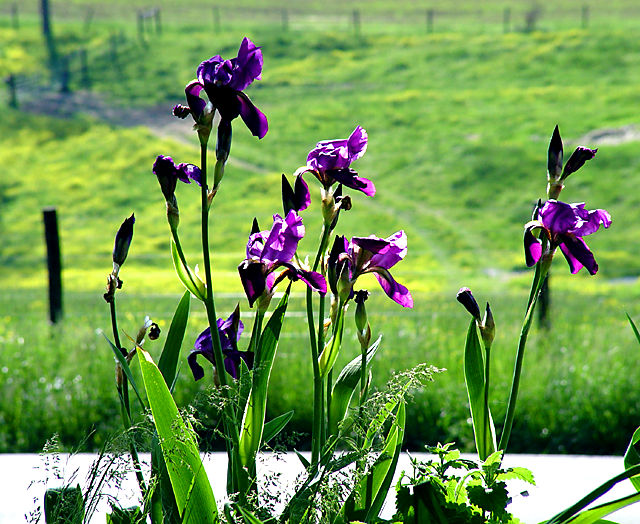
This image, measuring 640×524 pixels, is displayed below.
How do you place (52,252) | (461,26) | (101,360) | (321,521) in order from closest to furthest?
(321,521) < (101,360) < (52,252) < (461,26)

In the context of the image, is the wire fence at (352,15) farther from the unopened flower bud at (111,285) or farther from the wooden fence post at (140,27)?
the unopened flower bud at (111,285)

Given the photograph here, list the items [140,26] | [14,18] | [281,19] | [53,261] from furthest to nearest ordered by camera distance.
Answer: [281,19] → [140,26] → [14,18] → [53,261]

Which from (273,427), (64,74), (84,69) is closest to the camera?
(273,427)

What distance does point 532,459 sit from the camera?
1.83 metres

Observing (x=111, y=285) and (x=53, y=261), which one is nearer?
(x=111, y=285)

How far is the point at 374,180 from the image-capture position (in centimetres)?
2269

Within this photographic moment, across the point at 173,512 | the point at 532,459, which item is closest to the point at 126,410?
the point at 173,512

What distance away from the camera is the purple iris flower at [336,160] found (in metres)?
1.01

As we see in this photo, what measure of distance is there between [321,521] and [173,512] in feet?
0.77

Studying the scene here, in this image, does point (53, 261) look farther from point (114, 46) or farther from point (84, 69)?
point (114, 46)

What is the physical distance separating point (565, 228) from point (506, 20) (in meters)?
38.6

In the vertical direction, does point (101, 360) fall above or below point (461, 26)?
below

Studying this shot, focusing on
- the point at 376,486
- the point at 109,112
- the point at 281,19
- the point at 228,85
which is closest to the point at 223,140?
the point at 228,85

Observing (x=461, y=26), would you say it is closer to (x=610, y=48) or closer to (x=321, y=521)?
(x=610, y=48)
